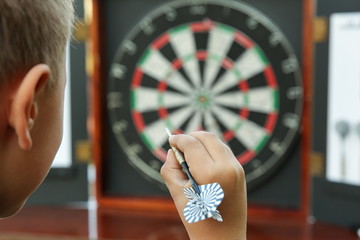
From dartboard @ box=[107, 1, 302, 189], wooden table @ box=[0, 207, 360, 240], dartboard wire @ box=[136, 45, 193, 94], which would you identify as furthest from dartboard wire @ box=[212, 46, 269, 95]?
wooden table @ box=[0, 207, 360, 240]

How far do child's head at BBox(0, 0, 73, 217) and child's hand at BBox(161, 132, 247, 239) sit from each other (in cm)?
19

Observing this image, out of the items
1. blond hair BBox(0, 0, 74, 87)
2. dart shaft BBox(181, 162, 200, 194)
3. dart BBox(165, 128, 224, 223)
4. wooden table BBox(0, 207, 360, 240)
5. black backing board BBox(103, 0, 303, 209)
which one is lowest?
dart BBox(165, 128, 224, 223)

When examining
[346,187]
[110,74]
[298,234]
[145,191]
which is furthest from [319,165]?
[110,74]

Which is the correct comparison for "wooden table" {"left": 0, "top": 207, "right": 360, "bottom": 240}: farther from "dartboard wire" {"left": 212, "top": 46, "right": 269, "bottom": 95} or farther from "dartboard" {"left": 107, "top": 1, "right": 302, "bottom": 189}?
"dartboard wire" {"left": 212, "top": 46, "right": 269, "bottom": 95}

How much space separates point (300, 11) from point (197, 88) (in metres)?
0.40

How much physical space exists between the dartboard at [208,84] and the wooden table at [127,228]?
144 millimetres

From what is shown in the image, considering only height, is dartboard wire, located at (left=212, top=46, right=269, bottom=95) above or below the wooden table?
above

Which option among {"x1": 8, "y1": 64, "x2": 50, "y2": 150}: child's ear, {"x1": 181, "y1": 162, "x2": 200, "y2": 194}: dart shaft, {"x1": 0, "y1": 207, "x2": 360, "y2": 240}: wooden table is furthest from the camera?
{"x1": 0, "y1": 207, "x2": 360, "y2": 240}: wooden table

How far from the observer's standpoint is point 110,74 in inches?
78.0

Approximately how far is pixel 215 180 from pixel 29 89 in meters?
0.29

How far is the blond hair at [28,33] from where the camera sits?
27.5 inches

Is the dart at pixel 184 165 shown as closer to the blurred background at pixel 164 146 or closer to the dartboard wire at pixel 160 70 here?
the blurred background at pixel 164 146

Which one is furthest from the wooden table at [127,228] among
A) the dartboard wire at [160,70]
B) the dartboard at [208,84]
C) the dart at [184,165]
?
the dart at [184,165]

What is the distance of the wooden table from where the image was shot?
1.74 metres
